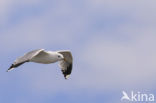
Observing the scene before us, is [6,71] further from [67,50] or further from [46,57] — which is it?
[67,50]

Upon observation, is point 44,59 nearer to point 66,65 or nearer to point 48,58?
point 48,58

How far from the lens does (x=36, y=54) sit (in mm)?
17359

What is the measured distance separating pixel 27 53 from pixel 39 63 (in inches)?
42.3

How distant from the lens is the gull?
659 inches

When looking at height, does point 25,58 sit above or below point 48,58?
below

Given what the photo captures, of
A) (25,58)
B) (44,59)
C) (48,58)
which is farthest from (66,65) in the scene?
(25,58)

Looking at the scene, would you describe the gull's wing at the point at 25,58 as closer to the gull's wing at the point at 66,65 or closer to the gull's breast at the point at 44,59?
the gull's breast at the point at 44,59

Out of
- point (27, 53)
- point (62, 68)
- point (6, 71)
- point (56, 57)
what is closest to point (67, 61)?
point (62, 68)

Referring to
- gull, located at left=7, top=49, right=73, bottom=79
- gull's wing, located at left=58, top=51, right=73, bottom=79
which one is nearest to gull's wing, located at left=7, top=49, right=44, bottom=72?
gull, located at left=7, top=49, right=73, bottom=79

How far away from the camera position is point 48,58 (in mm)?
18703

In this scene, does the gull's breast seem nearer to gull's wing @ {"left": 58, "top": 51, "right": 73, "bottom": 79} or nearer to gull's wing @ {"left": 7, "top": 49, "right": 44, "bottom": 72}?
gull's wing @ {"left": 7, "top": 49, "right": 44, "bottom": 72}

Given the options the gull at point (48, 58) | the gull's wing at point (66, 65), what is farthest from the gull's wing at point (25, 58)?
the gull's wing at point (66, 65)

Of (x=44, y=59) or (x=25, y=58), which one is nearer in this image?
(x=25, y=58)

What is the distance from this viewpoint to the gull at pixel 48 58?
16750 mm
